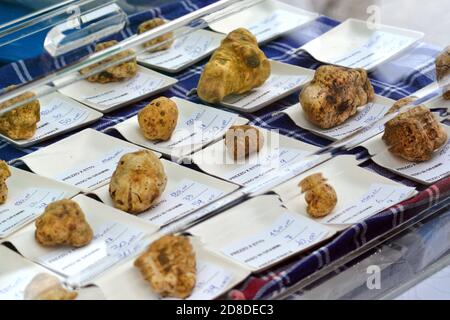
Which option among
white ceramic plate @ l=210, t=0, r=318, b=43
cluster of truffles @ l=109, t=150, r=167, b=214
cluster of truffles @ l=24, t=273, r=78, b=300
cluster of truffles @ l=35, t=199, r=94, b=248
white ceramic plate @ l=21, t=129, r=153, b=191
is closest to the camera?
cluster of truffles @ l=24, t=273, r=78, b=300

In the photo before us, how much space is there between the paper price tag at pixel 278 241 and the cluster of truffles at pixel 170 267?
0.19ft

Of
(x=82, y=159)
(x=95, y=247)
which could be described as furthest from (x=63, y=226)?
(x=82, y=159)

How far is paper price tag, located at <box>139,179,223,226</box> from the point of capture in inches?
47.0

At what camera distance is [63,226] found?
3.71 ft

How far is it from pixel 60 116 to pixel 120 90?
4.3 inches

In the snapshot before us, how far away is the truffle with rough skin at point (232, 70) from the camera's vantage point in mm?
1507

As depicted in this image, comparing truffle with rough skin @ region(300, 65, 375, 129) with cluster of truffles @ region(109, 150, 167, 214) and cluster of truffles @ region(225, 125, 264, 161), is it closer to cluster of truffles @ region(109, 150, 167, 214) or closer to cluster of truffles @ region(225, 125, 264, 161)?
cluster of truffles @ region(225, 125, 264, 161)

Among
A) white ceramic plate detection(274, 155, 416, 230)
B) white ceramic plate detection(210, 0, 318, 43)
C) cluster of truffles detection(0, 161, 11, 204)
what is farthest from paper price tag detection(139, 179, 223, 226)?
white ceramic plate detection(210, 0, 318, 43)

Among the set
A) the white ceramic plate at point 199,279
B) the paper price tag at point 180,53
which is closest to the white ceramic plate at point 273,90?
the paper price tag at point 180,53

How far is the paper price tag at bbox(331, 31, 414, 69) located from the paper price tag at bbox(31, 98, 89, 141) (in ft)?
1.36

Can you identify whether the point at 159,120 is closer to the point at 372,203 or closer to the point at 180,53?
the point at 180,53

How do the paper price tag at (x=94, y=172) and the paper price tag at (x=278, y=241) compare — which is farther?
the paper price tag at (x=94, y=172)

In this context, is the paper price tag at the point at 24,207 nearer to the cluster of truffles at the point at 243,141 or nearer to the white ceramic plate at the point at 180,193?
the white ceramic plate at the point at 180,193
